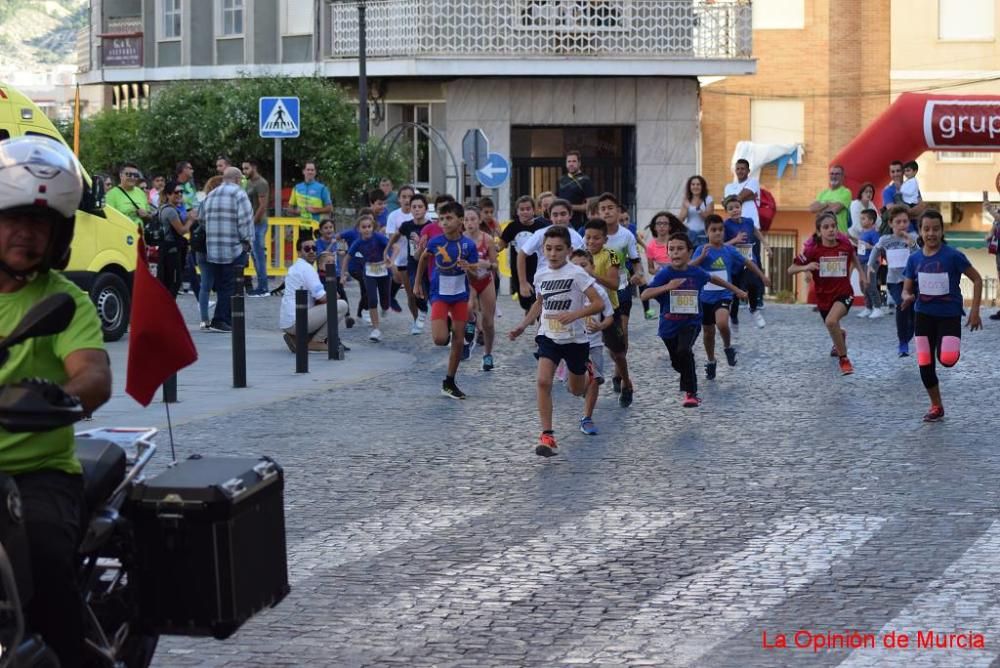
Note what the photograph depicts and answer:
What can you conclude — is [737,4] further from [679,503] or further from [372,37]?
[679,503]

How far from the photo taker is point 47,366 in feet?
16.8

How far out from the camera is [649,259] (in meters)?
21.0

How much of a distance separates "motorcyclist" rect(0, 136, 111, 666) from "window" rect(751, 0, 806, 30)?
44279mm

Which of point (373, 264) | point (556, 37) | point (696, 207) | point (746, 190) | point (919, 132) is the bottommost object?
point (373, 264)

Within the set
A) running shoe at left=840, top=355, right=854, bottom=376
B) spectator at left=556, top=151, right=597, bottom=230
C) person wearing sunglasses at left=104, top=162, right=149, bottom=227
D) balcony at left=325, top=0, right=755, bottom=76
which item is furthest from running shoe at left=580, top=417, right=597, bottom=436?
balcony at left=325, top=0, right=755, bottom=76

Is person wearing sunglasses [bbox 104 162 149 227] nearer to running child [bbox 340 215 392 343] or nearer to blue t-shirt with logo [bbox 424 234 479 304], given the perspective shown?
running child [bbox 340 215 392 343]

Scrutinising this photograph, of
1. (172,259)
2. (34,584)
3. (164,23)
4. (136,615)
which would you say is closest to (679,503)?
(136,615)

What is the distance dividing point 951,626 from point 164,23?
40.1 metres

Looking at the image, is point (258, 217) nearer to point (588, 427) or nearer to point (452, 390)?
point (452, 390)

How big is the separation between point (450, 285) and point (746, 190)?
8.93 m

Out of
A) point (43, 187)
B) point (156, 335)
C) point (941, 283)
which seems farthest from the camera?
point (941, 283)

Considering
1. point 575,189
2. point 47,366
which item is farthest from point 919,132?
point 47,366

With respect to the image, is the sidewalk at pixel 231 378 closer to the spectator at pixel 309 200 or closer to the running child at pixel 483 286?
the running child at pixel 483 286

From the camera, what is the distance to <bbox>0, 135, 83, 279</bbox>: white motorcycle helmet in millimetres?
4984
